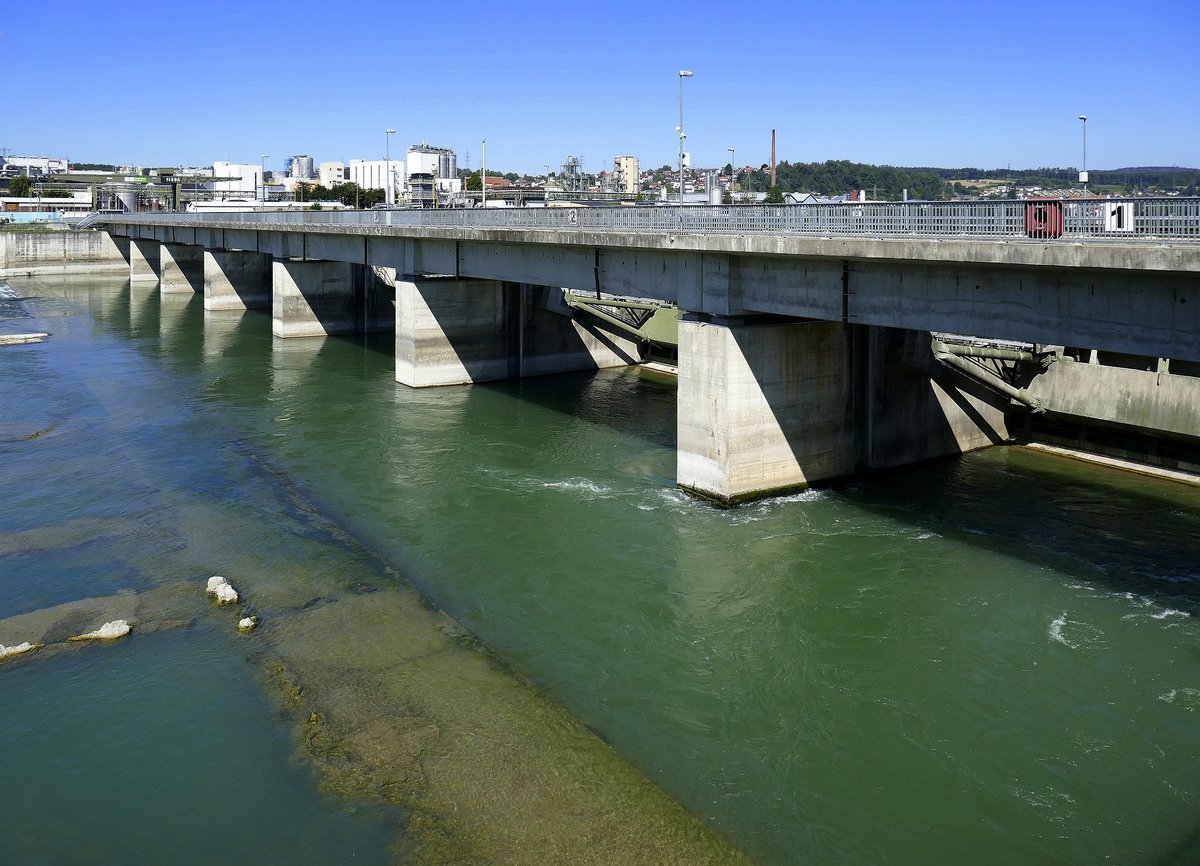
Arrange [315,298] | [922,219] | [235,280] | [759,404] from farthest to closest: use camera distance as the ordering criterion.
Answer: [235,280] < [315,298] < [759,404] < [922,219]

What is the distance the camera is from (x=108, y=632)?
17016 mm

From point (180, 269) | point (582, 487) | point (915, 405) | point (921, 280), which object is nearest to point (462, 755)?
point (921, 280)

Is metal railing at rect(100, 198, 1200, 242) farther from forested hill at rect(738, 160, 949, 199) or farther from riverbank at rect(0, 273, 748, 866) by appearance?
forested hill at rect(738, 160, 949, 199)

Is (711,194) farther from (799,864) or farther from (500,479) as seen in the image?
(799,864)

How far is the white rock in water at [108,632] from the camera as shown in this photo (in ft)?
55.5

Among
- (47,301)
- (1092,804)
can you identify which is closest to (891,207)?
(1092,804)

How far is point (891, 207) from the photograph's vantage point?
20.7 meters

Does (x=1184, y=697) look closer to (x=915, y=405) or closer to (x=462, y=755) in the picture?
(x=462, y=755)

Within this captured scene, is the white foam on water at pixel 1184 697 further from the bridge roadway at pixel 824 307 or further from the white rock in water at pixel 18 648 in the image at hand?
the white rock in water at pixel 18 648

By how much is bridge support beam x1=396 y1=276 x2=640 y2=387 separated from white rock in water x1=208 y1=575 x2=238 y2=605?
22.1 meters

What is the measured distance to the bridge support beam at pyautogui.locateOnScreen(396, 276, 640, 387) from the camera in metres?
40.8

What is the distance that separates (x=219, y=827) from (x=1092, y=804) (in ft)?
32.8

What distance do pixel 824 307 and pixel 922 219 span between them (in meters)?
3.24

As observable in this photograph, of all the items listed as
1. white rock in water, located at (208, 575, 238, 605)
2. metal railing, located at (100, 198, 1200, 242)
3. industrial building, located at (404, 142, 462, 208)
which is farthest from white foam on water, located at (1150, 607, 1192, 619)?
industrial building, located at (404, 142, 462, 208)
